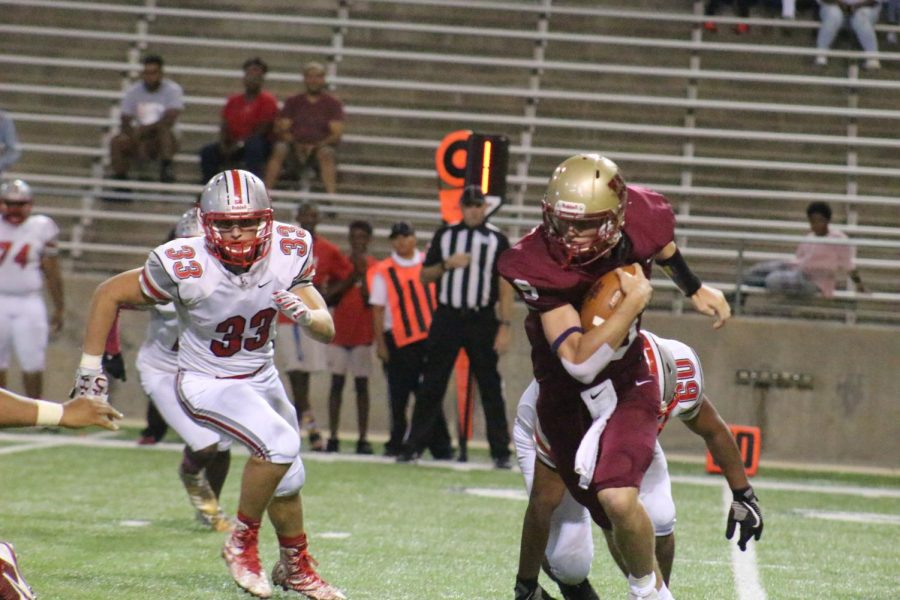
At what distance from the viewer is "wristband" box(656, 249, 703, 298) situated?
5.07m

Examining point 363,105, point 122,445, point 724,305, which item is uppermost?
point 363,105

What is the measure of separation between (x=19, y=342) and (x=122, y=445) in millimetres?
1151

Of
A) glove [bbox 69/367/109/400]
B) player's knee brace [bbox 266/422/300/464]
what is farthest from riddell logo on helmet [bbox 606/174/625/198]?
glove [bbox 69/367/109/400]

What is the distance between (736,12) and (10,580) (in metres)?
12.0

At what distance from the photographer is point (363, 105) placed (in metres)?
14.3

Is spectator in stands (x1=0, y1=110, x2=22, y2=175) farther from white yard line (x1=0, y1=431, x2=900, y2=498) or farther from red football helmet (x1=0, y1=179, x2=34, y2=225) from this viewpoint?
white yard line (x1=0, y1=431, x2=900, y2=498)

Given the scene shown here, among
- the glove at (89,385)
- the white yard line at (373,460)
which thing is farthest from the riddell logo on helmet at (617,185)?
the white yard line at (373,460)

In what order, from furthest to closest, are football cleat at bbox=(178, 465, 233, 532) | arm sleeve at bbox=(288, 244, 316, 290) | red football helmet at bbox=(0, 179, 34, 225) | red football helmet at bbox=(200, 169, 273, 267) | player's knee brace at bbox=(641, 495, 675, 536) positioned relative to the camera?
red football helmet at bbox=(0, 179, 34, 225) → football cleat at bbox=(178, 465, 233, 532) → arm sleeve at bbox=(288, 244, 316, 290) → red football helmet at bbox=(200, 169, 273, 267) → player's knee brace at bbox=(641, 495, 675, 536)

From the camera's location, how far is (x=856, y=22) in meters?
14.1

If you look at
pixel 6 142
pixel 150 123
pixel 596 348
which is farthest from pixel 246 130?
pixel 596 348

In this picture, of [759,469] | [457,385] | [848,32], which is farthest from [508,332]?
[848,32]

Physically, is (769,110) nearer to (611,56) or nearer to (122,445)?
(611,56)

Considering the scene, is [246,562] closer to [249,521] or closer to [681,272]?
[249,521]

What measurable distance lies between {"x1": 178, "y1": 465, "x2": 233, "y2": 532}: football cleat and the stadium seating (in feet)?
18.5
